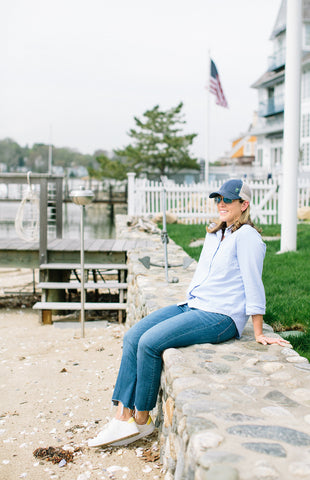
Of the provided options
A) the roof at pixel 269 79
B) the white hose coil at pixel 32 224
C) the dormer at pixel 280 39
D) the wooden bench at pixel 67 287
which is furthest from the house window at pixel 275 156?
the wooden bench at pixel 67 287

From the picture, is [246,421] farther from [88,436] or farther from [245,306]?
[88,436]

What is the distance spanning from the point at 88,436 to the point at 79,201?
3241 millimetres

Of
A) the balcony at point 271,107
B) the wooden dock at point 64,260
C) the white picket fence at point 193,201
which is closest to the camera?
the wooden dock at point 64,260

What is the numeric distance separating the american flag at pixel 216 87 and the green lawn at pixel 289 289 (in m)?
12.2

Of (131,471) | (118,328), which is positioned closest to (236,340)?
(131,471)

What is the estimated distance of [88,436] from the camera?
371 cm

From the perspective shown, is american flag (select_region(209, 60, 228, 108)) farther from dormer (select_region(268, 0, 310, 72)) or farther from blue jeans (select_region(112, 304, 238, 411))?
blue jeans (select_region(112, 304, 238, 411))

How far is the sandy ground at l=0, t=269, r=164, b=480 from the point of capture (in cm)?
318

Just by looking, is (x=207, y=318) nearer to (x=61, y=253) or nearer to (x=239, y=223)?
(x=239, y=223)

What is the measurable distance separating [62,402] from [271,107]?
1484 inches

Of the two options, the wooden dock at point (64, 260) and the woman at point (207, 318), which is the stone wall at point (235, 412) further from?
the wooden dock at point (64, 260)

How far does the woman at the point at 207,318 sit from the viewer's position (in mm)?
3076

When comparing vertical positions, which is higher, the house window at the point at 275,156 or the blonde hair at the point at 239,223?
the house window at the point at 275,156

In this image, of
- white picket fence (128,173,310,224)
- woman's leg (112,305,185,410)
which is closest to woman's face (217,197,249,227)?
woman's leg (112,305,185,410)
